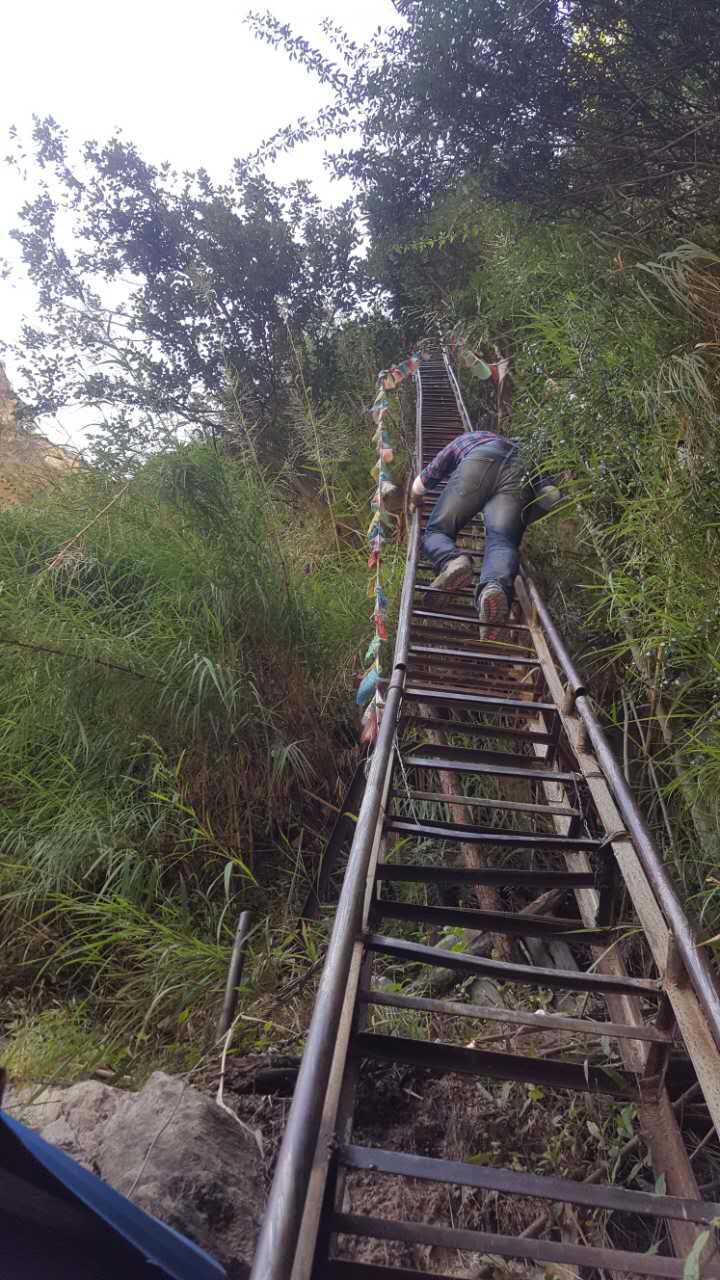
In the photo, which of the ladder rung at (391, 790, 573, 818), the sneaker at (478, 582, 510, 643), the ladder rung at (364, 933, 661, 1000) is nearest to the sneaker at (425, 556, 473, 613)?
the sneaker at (478, 582, 510, 643)

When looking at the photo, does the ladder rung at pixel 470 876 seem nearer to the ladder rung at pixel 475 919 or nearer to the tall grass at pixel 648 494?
the ladder rung at pixel 475 919

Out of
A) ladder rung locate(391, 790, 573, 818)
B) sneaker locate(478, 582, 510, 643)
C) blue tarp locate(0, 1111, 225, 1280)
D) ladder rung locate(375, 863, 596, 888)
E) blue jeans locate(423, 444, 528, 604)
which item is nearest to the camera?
blue tarp locate(0, 1111, 225, 1280)

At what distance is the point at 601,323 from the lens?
11.6 ft

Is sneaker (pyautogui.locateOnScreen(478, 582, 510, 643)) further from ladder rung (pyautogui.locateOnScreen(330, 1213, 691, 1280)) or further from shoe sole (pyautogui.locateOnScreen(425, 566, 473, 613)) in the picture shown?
ladder rung (pyautogui.locateOnScreen(330, 1213, 691, 1280))

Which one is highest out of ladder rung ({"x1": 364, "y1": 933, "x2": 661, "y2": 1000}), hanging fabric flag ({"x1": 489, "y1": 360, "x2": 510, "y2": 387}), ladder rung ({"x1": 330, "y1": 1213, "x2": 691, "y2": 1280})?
hanging fabric flag ({"x1": 489, "y1": 360, "x2": 510, "y2": 387})

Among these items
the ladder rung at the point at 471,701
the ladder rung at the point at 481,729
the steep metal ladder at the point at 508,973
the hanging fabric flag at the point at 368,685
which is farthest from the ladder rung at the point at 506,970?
the hanging fabric flag at the point at 368,685

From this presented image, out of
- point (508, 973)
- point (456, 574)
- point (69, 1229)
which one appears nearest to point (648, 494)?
point (456, 574)

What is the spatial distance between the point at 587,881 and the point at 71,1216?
163cm

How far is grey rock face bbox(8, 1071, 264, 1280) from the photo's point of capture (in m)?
1.59

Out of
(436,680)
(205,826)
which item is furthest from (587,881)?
(205,826)

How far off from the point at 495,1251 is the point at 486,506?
383 cm

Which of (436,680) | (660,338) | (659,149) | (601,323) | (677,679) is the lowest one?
(677,679)

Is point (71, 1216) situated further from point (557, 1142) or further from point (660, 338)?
point (660, 338)

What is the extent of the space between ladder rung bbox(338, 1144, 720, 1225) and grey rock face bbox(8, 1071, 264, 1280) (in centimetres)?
62
